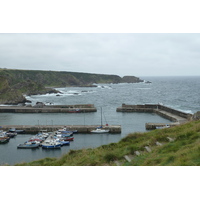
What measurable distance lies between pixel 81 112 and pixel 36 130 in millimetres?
21243

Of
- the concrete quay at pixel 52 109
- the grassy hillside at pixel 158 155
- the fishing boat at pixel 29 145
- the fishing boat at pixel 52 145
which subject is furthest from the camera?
the concrete quay at pixel 52 109

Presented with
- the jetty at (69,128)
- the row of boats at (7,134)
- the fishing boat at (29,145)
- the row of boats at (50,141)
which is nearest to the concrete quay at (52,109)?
the jetty at (69,128)

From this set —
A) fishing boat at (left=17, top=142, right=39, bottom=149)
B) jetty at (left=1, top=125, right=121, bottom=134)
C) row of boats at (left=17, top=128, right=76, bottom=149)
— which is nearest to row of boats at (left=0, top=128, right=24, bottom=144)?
jetty at (left=1, top=125, right=121, bottom=134)

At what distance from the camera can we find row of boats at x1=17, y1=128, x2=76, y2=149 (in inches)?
1345

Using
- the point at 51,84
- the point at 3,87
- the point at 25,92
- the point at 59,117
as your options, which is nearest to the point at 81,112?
the point at 59,117

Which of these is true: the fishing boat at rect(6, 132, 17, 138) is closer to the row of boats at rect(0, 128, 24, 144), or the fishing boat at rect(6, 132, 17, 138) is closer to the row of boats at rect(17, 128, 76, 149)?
the row of boats at rect(0, 128, 24, 144)

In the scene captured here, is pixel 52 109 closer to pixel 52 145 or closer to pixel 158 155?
pixel 52 145

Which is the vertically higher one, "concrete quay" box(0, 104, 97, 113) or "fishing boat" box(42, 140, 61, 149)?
"concrete quay" box(0, 104, 97, 113)

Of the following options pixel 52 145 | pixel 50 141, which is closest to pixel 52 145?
pixel 52 145

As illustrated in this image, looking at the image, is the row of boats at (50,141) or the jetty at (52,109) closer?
the row of boats at (50,141)

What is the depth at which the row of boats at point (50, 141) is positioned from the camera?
3416cm

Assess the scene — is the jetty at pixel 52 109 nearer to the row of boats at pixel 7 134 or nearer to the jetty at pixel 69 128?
the jetty at pixel 69 128

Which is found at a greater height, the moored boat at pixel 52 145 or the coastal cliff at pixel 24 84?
the coastal cliff at pixel 24 84

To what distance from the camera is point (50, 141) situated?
114 feet
